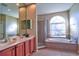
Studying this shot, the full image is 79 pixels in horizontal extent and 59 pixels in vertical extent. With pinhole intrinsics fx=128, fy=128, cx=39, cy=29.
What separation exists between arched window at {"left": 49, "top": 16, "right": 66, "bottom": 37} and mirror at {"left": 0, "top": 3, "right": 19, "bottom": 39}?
2.56 feet

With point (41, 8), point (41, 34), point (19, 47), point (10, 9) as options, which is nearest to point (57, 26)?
point (41, 34)

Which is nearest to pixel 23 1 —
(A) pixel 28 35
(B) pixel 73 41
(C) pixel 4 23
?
(C) pixel 4 23

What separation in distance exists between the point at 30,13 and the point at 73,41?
1185mm

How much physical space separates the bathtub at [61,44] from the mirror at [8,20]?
81 cm

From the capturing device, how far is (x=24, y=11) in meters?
2.91

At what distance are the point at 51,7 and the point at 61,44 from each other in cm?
93

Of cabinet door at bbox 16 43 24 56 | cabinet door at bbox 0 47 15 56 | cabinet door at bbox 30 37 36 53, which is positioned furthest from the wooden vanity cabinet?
cabinet door at bbox 30 37 36 53

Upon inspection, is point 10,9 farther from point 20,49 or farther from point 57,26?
point 57,26

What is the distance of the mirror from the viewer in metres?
2.75

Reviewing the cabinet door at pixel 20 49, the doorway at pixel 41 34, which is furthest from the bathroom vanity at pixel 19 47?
the doorway at pixel 41 34

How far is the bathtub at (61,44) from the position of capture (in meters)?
2.89

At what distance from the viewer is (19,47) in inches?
117

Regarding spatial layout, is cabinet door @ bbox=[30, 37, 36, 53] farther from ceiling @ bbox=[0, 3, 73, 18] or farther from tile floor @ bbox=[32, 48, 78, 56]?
ceiling @ bbox=[0, 3, 73, 18]

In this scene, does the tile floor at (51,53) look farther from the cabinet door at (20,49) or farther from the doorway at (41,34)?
the cabinet door at (20,49)
